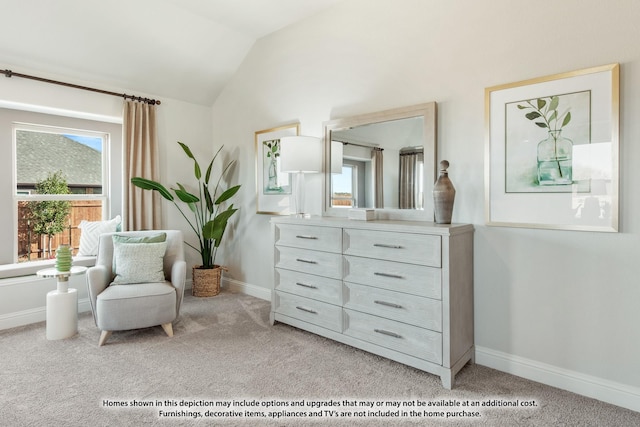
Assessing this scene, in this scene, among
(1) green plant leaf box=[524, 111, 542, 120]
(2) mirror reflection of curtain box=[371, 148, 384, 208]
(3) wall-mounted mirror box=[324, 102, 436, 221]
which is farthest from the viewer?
(2) mirror reflection of curtain box=[371, 148, 384, 208]

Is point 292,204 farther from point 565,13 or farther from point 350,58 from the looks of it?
point 565,13

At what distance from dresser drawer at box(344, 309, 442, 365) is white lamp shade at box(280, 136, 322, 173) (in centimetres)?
133

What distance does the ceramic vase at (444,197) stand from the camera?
2369 mm

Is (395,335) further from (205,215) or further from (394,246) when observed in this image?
(205,215)

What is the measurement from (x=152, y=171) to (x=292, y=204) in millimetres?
1763

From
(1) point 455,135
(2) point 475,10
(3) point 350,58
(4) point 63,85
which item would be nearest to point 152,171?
→ (4) point 63,85

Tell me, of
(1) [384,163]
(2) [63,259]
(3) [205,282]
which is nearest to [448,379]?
(1) [384,163]

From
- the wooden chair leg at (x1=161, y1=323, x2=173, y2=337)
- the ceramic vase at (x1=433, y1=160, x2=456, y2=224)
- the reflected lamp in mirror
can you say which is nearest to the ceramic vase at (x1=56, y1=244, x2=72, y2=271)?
the wooden chair leg at (x1=161, y1=323, x2=173, y2=337)

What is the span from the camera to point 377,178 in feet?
9.75

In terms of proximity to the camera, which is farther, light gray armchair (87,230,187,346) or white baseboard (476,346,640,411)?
light gray armchair (87,230,187,346)

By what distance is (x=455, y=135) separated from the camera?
2557mm

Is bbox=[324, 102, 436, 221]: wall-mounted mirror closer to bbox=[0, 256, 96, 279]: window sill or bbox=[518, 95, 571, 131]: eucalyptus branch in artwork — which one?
bbox=[518, 95, 571, 131]: eucalyptus branch in artwork

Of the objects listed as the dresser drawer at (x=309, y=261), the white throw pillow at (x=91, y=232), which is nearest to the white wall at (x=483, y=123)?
the dresser drawer at (x=309, y=261)

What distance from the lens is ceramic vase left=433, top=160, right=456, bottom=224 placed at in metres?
2.37
